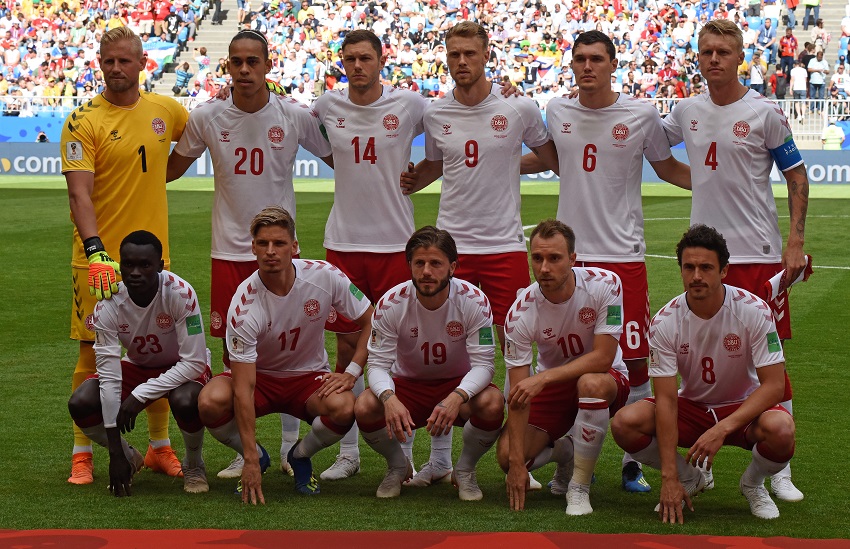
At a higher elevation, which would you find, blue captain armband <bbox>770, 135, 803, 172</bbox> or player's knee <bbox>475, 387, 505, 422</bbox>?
blue captain armband <bbox>770, 135, 803, 172</bbox>

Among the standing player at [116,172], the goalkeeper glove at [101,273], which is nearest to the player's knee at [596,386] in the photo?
the standing player at [116,172]

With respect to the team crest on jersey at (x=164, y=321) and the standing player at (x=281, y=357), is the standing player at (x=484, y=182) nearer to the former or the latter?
the standing player at (x=281, y=357)

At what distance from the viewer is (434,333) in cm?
577

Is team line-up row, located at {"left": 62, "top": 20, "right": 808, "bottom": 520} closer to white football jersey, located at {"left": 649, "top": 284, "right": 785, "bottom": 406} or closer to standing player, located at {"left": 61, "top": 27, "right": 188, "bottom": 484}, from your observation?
standing player, located at {"left": 61, "top": 27, "right": 188, "bottom": 484}

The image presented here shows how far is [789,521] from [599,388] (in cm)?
101

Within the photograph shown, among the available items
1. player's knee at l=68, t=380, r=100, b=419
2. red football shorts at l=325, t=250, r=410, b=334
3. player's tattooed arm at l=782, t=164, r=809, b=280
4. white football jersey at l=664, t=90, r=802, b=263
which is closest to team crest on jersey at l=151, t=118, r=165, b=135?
red football shorts at l=325, t=250, r=410, b=334

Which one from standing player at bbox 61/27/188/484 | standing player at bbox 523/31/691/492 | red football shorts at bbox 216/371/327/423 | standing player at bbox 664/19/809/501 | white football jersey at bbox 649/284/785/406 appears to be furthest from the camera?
standing player at bbox 523/31/691/492

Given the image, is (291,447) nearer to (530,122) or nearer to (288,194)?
(288,194)

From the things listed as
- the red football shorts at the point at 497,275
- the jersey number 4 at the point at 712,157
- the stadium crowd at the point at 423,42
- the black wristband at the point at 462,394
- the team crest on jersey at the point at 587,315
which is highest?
the stadium crowd at the point at 423,42

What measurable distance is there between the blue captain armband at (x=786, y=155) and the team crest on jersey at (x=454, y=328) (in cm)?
187

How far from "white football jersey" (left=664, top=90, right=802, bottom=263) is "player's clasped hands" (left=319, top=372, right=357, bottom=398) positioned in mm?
1914

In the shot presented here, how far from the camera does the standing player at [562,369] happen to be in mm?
5438

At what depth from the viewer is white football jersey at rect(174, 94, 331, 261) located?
255 inches

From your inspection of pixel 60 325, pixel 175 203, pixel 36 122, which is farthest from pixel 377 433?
pixel 36 122
